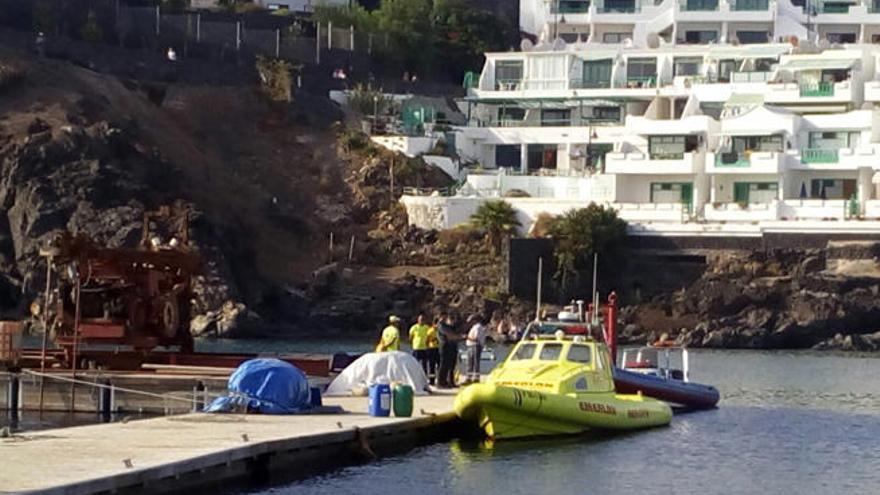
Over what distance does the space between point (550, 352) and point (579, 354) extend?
0.62 meters

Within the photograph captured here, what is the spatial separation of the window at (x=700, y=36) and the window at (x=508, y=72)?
29.9 feet

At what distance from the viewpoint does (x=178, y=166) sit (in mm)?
101250

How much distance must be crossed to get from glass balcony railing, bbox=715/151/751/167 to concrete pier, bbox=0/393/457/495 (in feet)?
182

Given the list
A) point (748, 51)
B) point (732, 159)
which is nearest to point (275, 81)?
point (732, 159)

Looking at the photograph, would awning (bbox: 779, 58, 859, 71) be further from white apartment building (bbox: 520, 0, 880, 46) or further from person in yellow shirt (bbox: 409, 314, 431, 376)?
person in yellow shirt (bbox: 409, 314, 431, 376)

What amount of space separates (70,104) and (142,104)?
543cm

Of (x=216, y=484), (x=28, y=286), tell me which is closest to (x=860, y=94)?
(x=28, y=286)

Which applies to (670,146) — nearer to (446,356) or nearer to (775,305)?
(775,305)

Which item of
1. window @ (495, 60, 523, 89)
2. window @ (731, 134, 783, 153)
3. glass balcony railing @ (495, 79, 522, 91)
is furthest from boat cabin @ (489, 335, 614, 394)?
window @ (495, 60, 523, 89)

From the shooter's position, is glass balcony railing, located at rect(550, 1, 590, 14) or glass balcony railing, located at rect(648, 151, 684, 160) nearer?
glass balcony railing, located at rect(648, 151, 684, 160)

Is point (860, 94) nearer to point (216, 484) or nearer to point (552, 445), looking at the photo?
point (552, 445)

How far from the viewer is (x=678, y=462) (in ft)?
148

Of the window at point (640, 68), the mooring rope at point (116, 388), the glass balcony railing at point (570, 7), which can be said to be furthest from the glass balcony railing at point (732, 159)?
the mooring rope at point (116, 388)

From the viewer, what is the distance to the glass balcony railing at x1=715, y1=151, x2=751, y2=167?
103m
